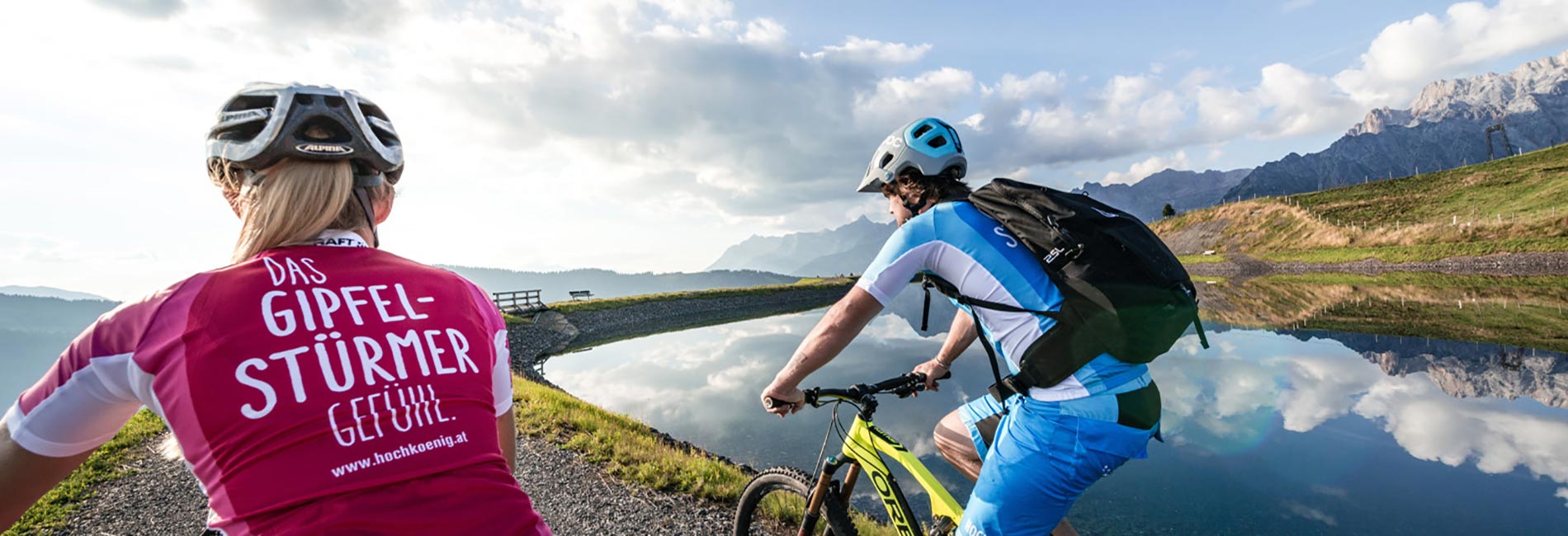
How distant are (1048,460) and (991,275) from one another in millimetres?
913

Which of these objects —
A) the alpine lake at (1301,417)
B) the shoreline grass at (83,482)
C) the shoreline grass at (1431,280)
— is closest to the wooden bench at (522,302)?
the alpine lake at (1301,417)

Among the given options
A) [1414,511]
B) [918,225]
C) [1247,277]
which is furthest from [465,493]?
[1247,277]

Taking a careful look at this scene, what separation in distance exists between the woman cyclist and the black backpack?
208cm

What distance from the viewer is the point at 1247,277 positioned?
2115 inches

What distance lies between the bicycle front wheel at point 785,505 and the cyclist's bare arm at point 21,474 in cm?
339

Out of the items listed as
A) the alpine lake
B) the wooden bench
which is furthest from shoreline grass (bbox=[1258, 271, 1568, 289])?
the wooden bench

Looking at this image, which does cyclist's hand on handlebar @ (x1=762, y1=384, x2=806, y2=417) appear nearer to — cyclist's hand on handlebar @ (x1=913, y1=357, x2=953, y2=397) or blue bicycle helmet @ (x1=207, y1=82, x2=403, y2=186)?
Answer: cyclist's hand on handlebar @ (x1=913, y1=357, x2=953, y2=397)

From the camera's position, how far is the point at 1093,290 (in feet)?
8.53

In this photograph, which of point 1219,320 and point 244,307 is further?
point 1219,320

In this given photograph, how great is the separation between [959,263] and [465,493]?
225 cm

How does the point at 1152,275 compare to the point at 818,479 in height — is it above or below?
above

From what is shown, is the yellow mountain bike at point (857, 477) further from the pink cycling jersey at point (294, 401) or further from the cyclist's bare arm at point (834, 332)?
the pink cycling jersey at point (294, 401)

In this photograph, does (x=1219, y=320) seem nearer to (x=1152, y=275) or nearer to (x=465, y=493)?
(x=1152, y=275)

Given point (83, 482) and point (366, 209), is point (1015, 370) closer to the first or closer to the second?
point (366, 209)
